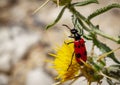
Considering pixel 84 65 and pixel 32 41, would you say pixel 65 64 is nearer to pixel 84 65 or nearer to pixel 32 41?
pixel 84 65

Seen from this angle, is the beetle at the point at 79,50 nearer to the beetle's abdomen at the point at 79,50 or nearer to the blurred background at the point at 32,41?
the beetle's abdomen at the point at 79,50

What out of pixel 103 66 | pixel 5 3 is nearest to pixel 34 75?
pixel 5 3

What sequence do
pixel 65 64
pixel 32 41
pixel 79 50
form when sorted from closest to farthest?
pixel 79 50 → pixel 65 64 → pixel 32 41

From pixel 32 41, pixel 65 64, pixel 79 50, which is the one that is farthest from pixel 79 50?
pixel 32 41

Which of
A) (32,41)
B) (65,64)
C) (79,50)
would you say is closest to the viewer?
(79,50)

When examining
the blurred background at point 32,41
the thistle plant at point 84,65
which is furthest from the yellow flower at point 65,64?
the blurred background at point 32,41
